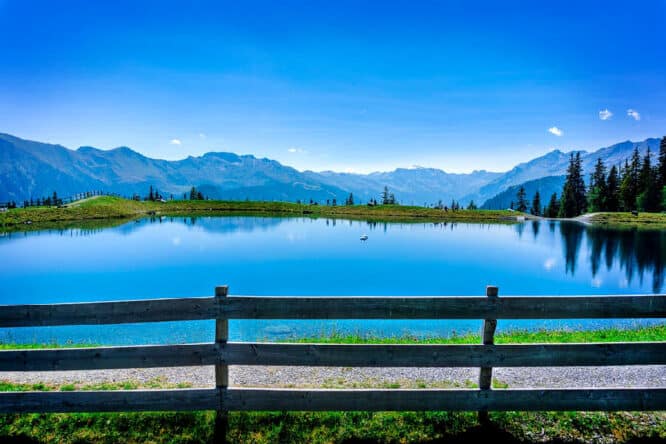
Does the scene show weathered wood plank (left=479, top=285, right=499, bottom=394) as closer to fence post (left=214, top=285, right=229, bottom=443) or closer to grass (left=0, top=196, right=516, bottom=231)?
fence post (left=214, top=285, right=229, bottom=443)

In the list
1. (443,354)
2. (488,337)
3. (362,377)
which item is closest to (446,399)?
(443,354)

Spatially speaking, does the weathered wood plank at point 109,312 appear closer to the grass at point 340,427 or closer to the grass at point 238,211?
the grass at point 340,427

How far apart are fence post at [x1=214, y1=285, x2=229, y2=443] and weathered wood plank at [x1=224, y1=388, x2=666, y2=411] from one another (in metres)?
0.13

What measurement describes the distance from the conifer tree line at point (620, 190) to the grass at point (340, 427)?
11842 centimetres

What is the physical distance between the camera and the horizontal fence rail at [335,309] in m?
5.96

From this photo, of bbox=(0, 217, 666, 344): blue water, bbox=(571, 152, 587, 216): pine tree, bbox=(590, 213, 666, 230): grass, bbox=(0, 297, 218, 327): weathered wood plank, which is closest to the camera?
bbox=(0, 297, 218, 327): weathered wood plank

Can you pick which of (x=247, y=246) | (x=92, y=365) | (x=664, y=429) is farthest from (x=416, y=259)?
(x=92, y=365)

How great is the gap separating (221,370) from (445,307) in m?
3.71

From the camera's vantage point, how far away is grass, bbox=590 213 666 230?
274 feet

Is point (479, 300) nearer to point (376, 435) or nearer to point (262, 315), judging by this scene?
point (376, 435)

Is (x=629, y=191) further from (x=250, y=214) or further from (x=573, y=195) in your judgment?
(x=250, y=214)

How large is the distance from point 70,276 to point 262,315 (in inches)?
1255

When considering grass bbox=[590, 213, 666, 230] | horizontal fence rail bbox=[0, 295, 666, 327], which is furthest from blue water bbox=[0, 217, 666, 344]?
grass bbox=[590, 213, 666, 230]

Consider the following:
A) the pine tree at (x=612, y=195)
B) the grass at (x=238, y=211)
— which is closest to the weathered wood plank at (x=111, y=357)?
the grass at (x=238, y=211)
